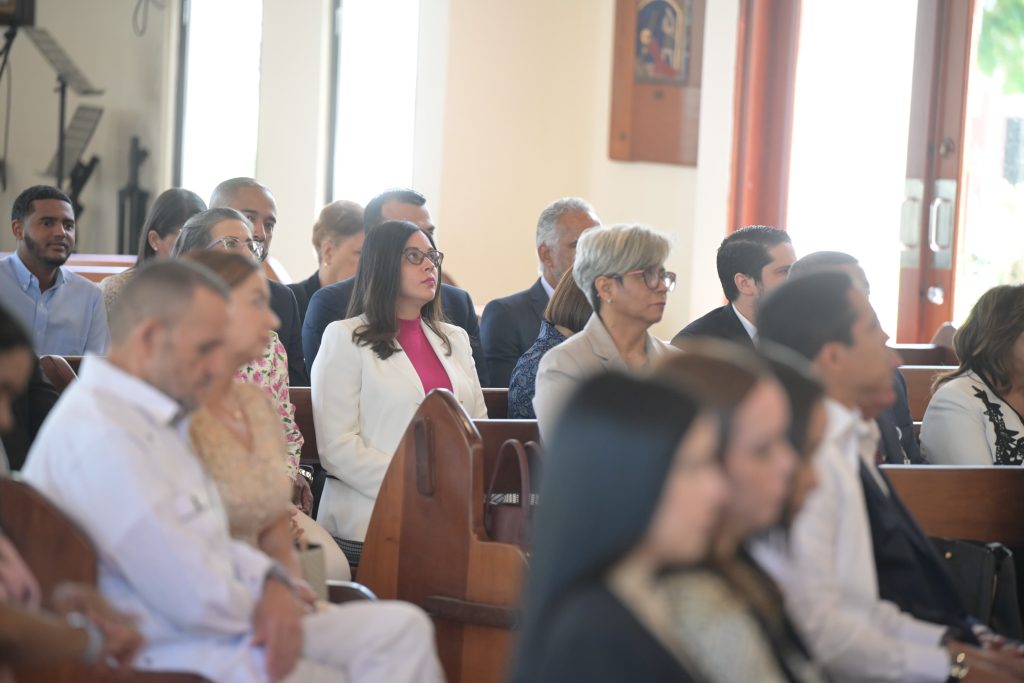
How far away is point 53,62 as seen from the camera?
13.0 meters

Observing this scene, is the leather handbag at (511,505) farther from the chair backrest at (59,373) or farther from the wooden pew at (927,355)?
the wooden pew at (927,355)

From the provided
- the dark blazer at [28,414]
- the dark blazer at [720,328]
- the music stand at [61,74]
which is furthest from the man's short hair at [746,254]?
the music stand at [61,74]

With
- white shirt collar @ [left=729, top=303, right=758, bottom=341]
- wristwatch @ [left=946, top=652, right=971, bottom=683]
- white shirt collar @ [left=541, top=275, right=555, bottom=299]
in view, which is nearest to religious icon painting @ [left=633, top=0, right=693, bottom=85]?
white shirt collar @ [left=541, top=275, right=555, bottom=299]

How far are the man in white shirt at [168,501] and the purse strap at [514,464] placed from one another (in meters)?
0.88

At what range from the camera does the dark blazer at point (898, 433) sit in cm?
381

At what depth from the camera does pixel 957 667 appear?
2.45 m

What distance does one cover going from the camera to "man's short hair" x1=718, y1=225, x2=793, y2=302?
4.32 meters

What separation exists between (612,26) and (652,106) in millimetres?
616

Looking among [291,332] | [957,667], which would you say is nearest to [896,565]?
[957,667]

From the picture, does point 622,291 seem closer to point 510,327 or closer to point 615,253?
point 615,253

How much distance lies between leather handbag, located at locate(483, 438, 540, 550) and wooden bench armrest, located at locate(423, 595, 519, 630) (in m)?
0.16

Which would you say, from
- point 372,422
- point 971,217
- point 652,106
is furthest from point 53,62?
point 372,422

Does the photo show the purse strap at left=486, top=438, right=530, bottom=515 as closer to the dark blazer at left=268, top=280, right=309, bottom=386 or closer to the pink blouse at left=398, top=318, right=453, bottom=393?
the pink blouse at left=398, top=318, right=453, bottom=393

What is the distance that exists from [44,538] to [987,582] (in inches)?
72.4
